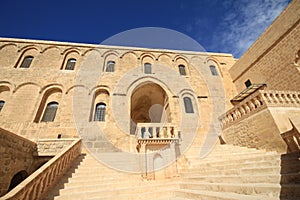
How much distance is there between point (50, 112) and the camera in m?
10.6

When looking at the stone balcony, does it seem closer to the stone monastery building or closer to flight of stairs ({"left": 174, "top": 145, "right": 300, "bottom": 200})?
the stone monastery building

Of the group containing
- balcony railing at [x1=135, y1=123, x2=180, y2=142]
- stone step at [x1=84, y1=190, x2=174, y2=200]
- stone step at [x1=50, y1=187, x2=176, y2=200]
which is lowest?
stone step at [x1=84, y1=190, x2=174, y2=200]

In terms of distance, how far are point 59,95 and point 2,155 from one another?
6.79 m

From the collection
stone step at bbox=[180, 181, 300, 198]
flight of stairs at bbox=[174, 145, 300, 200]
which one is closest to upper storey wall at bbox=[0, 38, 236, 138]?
flight of stairs at bbox=[174, 145, 300, 200]

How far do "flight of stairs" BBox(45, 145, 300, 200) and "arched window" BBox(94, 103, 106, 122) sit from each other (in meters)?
5.23

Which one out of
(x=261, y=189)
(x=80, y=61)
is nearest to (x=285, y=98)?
(x=261, y=189)

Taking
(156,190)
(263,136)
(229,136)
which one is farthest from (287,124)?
(156,190)

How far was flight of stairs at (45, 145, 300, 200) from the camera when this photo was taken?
9.23 feet

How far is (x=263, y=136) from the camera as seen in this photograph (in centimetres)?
646

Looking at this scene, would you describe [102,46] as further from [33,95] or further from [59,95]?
[33,95]

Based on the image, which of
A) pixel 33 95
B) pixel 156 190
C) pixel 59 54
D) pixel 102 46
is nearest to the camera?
pixel 156 190

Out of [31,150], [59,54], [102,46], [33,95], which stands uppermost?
[102,46]

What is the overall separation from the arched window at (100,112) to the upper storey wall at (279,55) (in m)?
12.6

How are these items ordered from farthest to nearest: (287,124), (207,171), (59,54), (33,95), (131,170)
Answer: (59,54) < (33,95) < (131,170) < (287,124) < (207,171)
